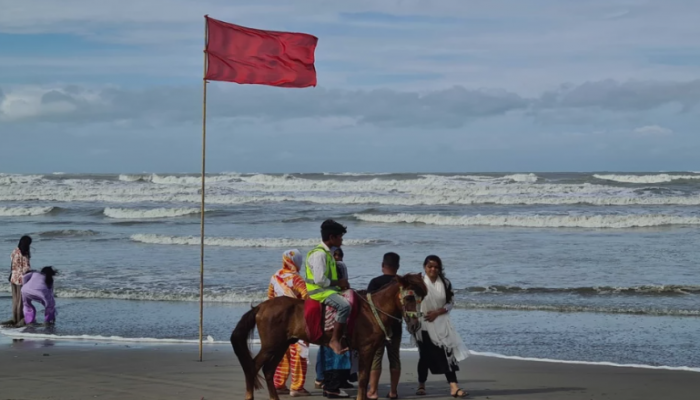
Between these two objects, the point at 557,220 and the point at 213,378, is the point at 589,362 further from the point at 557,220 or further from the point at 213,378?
the point at 557,220

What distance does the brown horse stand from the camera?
23.3ft

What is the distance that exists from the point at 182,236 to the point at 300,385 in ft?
66.7

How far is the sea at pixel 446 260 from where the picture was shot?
1218 centimetres

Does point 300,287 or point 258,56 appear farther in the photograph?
point 258,56

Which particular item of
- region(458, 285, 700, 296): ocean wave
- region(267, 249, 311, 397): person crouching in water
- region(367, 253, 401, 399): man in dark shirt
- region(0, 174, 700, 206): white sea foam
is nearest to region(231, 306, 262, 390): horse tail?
region(267, 249, 311, 397): person crouching in water

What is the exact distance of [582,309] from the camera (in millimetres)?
13805

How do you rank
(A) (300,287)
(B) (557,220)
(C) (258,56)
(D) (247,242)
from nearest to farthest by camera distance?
(A) (300,287) < (C) (258,56) < (D) (247,242) < (B) (557,220)

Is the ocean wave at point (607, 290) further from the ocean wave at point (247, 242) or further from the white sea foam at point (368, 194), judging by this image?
the white sea foam at point (368, 194)

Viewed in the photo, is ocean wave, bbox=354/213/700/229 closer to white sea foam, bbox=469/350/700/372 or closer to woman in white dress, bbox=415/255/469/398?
white sea foam, bbox=469/350/700/372

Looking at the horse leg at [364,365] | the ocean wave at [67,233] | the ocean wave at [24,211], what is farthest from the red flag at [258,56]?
the ocean wave at [24,211]

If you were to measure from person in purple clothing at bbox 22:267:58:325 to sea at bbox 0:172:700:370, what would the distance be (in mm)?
340

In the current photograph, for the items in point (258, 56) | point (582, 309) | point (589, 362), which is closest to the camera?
point (258, 56)

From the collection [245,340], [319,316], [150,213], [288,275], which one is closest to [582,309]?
[288,275]

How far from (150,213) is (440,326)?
105 ft
